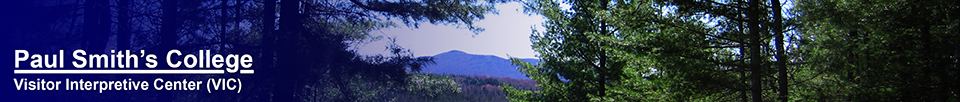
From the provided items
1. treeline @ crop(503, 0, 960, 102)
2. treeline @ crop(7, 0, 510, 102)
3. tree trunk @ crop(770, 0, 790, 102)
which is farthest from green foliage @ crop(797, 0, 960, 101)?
treeline @ crop(7, 0, 510, 102)

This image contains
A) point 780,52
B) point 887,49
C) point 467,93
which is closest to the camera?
point 887,49

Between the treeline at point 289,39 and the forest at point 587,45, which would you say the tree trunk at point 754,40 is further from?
the treeline at point 289,39

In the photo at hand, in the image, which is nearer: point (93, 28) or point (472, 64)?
point (93, 28)

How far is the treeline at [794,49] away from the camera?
16.8 ft

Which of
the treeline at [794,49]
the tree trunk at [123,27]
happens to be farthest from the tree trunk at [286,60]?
the treeline at [794,49]

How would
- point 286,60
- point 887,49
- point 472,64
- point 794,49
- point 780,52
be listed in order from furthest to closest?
1. point 472,64
2. point 286,60
3. point 794,49
4. point 780,52
5. point 887,49

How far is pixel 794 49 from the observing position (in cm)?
585

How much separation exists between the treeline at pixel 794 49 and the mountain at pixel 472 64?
539 inches

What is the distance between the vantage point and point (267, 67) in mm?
12133

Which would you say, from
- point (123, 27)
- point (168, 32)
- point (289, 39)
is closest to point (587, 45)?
point (289, 39)

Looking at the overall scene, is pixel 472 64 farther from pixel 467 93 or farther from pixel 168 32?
pixel 168 32

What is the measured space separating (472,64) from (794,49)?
22.2 metres

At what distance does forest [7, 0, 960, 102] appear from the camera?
5.21 m

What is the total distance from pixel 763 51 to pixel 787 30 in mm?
481
